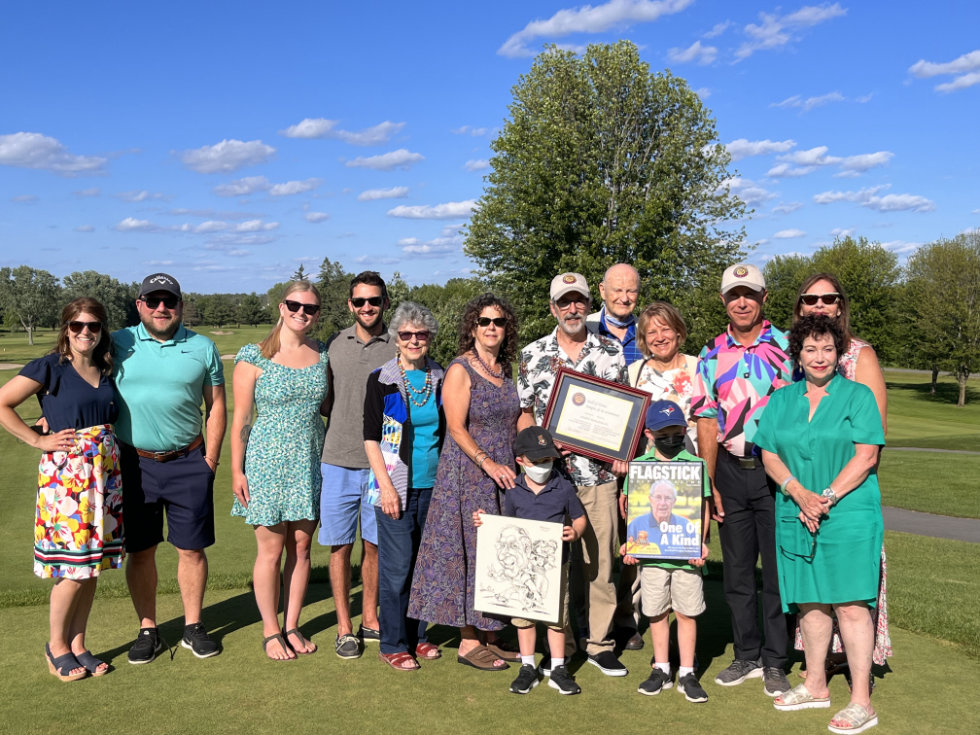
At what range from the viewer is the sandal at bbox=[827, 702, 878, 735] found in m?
4.04

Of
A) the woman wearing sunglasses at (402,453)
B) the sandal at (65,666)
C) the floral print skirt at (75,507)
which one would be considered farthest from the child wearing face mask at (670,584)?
the sandal at (65,666)

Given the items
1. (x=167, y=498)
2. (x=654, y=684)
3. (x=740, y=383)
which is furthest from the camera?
(x=167, y=498)

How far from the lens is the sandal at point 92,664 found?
188 inches

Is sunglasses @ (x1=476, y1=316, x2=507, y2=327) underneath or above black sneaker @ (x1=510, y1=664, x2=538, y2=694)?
above

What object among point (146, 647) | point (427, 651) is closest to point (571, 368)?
point (427, 651)

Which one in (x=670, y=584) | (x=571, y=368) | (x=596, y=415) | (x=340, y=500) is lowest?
(x=670, y=584)

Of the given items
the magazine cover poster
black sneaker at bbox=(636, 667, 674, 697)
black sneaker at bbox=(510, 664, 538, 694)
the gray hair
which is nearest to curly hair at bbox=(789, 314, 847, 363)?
the magazine cover poster

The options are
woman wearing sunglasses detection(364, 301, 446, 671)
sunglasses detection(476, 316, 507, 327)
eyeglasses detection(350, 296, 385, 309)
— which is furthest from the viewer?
eyeglasses detection(350, 296, 385, 309)

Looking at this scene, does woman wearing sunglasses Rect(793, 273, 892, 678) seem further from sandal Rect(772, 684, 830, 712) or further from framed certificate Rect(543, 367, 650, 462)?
framed certificate Rect(543, 367, 650, 462)

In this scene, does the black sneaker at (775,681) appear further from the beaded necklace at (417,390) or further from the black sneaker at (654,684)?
the beaded necklace at (417,390)

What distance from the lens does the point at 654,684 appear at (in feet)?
14.8

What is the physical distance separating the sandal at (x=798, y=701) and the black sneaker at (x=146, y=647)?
148 inches

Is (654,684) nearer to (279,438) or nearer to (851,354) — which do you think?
(851,354)

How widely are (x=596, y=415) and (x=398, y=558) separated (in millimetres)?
1579
